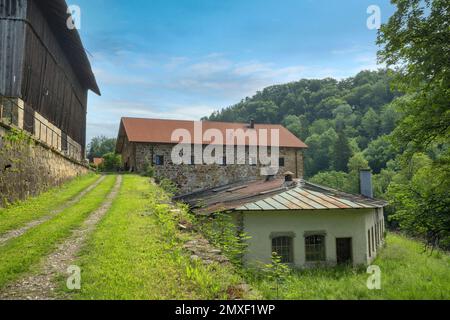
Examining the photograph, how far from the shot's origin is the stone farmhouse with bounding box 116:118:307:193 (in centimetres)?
3325

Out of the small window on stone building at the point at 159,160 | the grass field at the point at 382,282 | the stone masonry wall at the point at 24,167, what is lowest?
the grass field at the point at 382,282

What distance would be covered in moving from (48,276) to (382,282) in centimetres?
1104

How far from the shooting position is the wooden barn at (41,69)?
14891 mm

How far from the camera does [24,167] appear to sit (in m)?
13.2

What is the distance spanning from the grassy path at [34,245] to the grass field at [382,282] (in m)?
4.29

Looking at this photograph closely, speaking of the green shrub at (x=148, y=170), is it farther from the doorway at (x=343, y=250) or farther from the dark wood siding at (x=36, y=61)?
the doorway at (x=343, y=250)

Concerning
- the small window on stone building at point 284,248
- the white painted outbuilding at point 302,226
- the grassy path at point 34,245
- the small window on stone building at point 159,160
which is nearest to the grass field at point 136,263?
the grassy path at point 34,245

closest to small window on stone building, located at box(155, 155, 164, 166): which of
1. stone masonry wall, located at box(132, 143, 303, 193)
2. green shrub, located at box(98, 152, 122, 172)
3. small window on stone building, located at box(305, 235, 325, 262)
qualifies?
stone masonry wall, located at box(132, 143, 303, 193)

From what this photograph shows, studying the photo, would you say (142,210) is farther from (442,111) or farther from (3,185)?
(442,111)

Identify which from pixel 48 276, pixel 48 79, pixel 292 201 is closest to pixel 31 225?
pixel 48 276

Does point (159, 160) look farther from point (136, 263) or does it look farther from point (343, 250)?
point (136, 263)

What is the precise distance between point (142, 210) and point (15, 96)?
7917 millimetres
